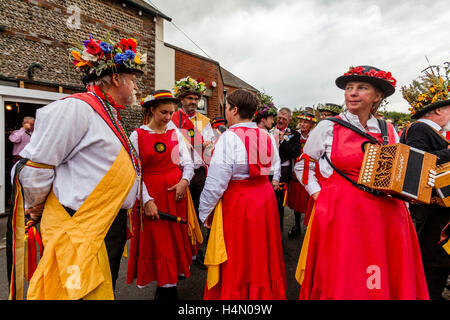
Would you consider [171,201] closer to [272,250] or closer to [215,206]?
[215,206]

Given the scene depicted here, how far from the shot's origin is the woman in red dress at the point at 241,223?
207cm

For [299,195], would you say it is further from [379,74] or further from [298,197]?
[379,74]

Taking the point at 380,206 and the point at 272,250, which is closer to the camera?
the point at 380,206

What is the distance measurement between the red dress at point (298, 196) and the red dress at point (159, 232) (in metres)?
2.41

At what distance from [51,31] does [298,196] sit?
6955 millimetres

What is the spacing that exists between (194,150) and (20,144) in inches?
211

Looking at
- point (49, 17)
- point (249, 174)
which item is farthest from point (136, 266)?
point (49, 17)

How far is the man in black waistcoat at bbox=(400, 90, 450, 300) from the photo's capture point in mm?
2322

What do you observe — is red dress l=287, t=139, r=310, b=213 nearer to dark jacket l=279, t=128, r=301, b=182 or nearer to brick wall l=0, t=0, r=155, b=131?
dark jacket l=279, t=128, r=301, b=182

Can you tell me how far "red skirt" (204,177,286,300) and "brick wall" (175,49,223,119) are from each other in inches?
320

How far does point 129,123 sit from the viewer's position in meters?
7.50


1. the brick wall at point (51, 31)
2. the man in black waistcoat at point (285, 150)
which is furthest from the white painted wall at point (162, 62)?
the man in black waistcoat at point (285, 150)

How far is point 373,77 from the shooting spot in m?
1.89

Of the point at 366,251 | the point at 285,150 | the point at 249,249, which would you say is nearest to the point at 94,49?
the point at 249,249
